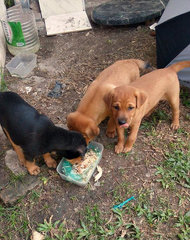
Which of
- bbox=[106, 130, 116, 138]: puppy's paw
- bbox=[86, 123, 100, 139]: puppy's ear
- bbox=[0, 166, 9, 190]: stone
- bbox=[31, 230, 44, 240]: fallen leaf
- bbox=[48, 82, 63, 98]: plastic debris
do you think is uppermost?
bbox=[86, 123, 100, 139]: puppy's ear

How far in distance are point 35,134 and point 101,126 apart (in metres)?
1.40

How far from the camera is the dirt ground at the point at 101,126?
3211mm

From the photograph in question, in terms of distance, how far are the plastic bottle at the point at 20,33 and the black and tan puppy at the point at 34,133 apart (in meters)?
2.63

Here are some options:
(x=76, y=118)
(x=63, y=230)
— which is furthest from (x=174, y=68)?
(x=63, y=230)

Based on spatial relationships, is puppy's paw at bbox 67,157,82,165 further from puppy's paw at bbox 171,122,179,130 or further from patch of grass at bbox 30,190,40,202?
puppy's paw at bbox 171,122,179,130

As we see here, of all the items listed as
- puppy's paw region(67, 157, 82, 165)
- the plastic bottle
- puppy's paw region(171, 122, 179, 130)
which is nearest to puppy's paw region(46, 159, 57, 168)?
puppy's paw region(67, 157, 82, 165)

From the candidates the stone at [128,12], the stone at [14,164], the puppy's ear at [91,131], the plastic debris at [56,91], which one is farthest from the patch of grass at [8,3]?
the puppy's ear at [91,131]

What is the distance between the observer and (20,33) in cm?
532

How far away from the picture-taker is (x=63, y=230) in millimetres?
3023

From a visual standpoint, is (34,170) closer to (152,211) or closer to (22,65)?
(152,211)

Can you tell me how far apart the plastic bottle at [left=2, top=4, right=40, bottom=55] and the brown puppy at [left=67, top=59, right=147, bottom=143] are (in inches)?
95.9

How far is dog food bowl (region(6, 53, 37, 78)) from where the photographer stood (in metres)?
5.15

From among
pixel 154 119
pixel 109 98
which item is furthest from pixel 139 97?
pixel 154 119

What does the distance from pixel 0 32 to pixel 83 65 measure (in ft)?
6.56
